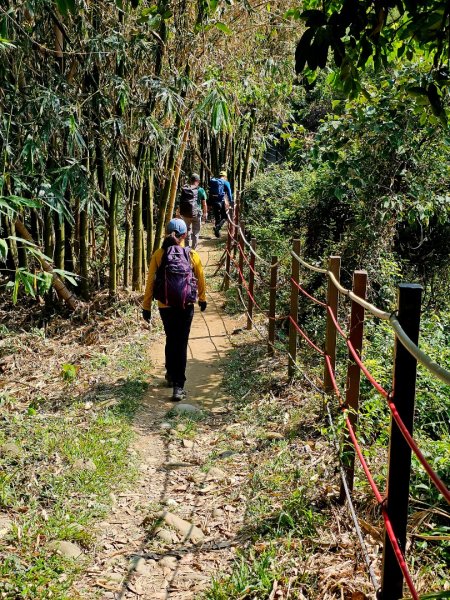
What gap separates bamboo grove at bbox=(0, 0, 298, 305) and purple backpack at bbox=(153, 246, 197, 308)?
3.22ft

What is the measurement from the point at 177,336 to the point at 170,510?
2.05 metres

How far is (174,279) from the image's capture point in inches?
206

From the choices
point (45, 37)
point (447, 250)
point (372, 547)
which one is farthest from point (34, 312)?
point (372, 547)

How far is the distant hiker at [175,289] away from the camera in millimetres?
5246

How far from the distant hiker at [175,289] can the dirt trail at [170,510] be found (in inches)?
13.0

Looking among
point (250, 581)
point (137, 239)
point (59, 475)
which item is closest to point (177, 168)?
point (137, 239)

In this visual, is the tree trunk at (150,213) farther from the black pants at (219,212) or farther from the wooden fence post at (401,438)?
the wooden fence post at (401,438)

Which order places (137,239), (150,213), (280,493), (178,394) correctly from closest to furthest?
(280,493), (178,394), (137,239), (150,213)

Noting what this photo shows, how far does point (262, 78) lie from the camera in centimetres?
962

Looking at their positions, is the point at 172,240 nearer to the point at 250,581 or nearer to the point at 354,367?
the point at 354,367

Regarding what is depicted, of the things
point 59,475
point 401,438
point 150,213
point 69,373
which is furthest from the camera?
point 150,213

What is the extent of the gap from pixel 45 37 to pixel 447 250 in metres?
5.25

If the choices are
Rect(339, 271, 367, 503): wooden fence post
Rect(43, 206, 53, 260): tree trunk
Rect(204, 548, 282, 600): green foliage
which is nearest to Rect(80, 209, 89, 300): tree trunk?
Rect(43, 206, 53, 260): tree trunk

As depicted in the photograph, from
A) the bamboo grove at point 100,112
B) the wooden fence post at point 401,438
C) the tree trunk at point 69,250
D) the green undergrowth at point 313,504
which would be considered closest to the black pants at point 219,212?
the bamboo grove at point 100,112
